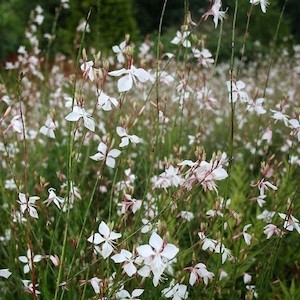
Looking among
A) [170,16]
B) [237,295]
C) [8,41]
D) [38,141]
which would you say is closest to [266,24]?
[170,16]

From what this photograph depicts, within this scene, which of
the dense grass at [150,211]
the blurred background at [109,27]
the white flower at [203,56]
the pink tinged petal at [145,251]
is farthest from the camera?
the blurred background at [109,27]

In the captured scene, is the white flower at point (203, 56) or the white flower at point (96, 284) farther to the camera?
the white flower at point (203, 56)

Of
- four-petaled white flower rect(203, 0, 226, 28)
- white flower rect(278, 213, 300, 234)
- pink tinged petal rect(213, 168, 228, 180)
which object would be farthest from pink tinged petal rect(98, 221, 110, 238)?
four-petaled white flower rect(203, 0, 226, 28)

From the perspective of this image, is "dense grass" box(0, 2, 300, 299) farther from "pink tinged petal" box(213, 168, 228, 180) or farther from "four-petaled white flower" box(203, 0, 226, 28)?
"four-petaled white flower" box(203, 0, 226, 28)

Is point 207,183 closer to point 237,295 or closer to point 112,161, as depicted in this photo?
point 112,161

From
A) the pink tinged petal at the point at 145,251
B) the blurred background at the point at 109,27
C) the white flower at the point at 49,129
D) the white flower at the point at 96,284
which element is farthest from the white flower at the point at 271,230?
the blurred background at the point at 109,27

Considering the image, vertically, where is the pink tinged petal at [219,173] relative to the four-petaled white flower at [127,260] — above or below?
above

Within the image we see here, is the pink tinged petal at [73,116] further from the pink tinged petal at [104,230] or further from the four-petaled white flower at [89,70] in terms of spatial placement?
the pink tinged petal at [104,230]

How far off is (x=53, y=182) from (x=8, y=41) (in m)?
7.41

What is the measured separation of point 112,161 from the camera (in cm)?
147

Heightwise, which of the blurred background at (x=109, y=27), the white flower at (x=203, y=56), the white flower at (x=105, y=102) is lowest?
the white flower at (x=105, y=102)

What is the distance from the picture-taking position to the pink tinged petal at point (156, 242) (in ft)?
3.58

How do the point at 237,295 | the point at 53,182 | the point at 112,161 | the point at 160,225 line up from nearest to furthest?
the point at 160,225
the point at 112,161
the point at 237,295
the point at 53,182

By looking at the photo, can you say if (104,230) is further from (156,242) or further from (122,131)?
(122,131)
